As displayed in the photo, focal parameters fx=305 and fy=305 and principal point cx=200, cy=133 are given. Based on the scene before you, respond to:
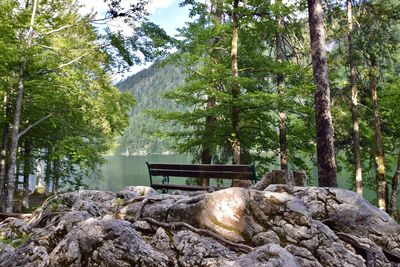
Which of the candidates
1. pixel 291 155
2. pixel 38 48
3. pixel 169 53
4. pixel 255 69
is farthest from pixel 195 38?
pixel 291 155

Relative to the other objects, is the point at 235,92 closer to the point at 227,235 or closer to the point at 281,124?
the point at 281,124

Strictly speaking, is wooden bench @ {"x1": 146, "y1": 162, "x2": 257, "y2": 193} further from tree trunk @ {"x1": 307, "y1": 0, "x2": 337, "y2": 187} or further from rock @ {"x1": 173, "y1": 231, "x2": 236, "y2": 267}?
rock @ {"x1": 173, "y1": 231, "x2": 236, "y2": 267}

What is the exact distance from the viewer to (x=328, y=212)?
4938 millimetres

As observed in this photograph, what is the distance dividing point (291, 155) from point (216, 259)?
12.5m

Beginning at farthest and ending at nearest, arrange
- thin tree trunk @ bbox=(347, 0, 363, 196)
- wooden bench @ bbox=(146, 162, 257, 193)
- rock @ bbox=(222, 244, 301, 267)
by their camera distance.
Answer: thin tree trunk @ bbox=(347, 0, 363, 196), wooden bench @ bbox=(146, 162, 257, 193), rock @ bbox=(222, 244, 301, 267)

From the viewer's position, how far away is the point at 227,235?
13.9 ft

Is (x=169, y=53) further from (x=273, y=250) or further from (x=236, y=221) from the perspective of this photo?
(x=273, y=250)

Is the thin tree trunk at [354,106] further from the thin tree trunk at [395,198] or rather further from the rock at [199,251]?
the rock at [199,251]

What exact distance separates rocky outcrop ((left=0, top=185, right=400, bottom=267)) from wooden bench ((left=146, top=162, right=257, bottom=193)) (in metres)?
2.12

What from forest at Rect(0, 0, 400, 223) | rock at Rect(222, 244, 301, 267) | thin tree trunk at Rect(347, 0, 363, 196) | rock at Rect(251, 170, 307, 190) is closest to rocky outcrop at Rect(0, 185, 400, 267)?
rock at Rect(222, 244, 301, 267)

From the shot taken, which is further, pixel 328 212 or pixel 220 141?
pixel 220 141

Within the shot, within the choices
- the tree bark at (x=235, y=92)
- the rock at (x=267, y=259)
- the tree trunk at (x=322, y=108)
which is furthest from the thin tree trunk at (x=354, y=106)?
the rock at (x=267, y=259)

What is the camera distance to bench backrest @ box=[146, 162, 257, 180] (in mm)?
7392

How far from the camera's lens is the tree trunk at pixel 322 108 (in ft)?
25.5
